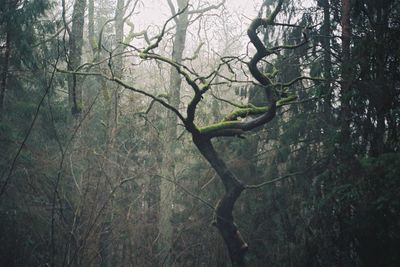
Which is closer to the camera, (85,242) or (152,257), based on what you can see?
(85,242)

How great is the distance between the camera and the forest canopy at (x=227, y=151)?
5.43 m

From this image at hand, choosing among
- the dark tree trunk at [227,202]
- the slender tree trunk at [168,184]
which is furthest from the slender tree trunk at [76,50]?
the dark tree trunk at [227,202]

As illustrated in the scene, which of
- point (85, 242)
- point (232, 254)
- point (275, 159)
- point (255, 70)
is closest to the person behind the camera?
point (85, 242)

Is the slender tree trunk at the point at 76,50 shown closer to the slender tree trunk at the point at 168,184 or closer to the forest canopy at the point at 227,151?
the forest canopy at the point at 227,151

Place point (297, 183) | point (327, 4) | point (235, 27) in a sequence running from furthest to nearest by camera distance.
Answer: point (235, 27), point (297, 183), point (327, 4)

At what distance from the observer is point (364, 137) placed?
601 cm

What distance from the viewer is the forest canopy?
5434 mm

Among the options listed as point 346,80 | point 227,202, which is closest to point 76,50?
point 227,202

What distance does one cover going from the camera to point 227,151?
1157cm

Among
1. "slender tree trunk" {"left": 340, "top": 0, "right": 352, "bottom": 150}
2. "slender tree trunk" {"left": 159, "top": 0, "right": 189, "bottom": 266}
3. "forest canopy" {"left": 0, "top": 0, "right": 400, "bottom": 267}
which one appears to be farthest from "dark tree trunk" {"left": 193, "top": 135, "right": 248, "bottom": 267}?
"slender tree trunk" {"left": 340, "top": 0, "right": 352, "bottom": 150}

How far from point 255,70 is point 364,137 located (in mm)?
2228

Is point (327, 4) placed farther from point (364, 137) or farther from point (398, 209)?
point (398, 209)

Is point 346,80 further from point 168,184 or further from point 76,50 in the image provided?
point 76,50

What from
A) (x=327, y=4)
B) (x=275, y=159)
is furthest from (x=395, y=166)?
(x=275, y=159)
